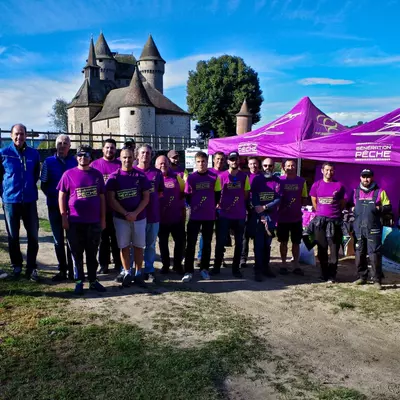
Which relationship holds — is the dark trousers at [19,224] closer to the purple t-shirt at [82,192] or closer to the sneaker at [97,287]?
the purple t-shirt at [82,192]

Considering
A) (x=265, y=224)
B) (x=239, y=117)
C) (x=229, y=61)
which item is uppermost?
(x=229, y=61)

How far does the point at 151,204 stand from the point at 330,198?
99.6 inches

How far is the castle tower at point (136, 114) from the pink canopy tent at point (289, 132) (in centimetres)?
3975

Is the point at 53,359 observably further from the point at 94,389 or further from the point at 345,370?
the point at 345,370

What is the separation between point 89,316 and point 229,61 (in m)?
48.0

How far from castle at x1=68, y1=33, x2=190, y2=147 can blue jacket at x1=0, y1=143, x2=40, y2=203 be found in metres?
38.0

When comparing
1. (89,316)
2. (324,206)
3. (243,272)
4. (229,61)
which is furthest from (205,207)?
(229,61)

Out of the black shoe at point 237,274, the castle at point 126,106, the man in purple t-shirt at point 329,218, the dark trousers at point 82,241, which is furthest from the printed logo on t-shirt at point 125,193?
the castle at point 126,106

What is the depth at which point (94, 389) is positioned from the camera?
2926 mm

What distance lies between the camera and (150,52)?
67125 millimetres

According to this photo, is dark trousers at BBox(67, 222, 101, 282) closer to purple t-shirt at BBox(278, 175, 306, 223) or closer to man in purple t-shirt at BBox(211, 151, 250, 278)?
man in purple t-shirt at BBox(211, 151, 250, 278)

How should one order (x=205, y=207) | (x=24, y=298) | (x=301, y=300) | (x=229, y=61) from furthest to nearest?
(x=229, y=61), (x=205, y=207), (x=301, y=300), (x=24, y=298)

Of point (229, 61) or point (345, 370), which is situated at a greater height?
point (229, 61)

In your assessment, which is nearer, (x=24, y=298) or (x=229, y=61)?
(x=24, y=298)
